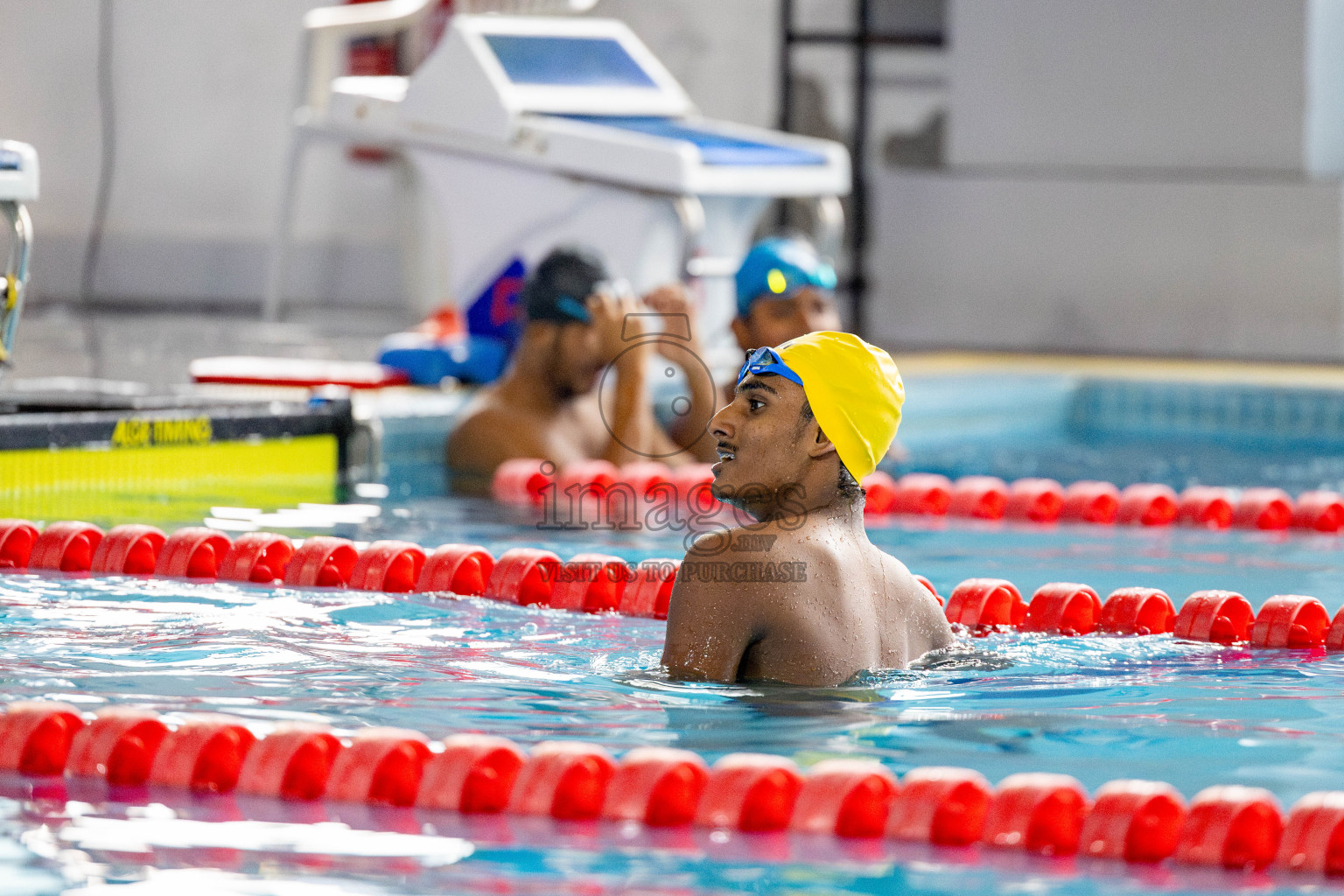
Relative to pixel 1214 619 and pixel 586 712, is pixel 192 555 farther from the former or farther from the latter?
pixel 1214 619

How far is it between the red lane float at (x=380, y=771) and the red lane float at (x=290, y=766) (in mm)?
22

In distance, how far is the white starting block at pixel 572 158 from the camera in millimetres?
8641

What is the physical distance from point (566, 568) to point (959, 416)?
5231 mm

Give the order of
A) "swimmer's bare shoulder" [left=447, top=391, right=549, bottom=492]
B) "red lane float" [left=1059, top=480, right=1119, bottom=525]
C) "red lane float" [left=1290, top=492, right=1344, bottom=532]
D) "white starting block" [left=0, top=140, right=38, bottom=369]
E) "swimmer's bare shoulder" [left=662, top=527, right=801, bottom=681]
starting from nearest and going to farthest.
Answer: "swimmer's bare shoulder" [left=662, top=527, right=801, bottom=681] → "white starting block" [left=0, top=140, right=38, bottom=369] → "red lane float" [left=1290, top=492, right=1344, bottom=532] → "red lane float" [left=1059, top=480, right=1119, bottom=525] → "swimmer's bare shoulder" [left=447, top=391, right=549, bottom=492]

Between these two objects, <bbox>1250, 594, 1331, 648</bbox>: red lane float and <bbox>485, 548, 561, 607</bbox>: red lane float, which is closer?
<bbox>1250, 594, 1331, 648</bbox>: red lane float

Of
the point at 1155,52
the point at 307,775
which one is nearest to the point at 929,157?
the point at 1155,52

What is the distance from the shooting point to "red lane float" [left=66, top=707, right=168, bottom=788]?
3.11m

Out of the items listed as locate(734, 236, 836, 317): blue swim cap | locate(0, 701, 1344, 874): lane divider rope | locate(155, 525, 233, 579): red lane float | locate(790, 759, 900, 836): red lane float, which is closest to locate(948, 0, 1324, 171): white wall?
locate(734, 236, 836, 317): blue swim cap

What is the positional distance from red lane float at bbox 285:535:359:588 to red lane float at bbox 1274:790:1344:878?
2887 millimetres

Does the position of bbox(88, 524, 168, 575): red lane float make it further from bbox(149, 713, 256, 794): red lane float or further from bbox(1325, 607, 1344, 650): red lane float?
bbox(1325, 607, 1344, 650): red lane float

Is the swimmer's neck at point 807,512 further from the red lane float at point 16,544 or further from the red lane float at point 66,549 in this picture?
the red lane float at point 16,544

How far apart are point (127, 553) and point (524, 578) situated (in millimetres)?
1089

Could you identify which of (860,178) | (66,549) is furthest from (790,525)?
(860,178)

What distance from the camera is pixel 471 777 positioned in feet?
9.71
